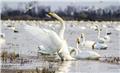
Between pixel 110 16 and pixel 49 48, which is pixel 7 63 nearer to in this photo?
pixel 49 48

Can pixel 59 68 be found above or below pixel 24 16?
above

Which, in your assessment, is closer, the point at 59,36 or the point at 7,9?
the point at 59,36

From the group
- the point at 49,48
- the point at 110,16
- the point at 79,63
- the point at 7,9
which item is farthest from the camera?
the point at 110,16

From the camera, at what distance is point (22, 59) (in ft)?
45.4

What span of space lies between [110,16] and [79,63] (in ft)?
180

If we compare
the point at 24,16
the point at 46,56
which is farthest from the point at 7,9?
the point at 46,56

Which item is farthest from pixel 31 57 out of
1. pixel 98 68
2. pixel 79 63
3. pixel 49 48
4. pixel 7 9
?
pixel 7 9

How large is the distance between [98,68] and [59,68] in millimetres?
893

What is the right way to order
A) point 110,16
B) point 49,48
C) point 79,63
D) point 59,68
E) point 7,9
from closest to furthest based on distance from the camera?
point 59,68 → point 79,63 → point 49,48 → point 7,9 → point 110,16

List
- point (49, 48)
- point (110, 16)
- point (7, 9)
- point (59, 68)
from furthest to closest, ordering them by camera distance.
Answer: point (110, 16)
point (7, 9)
point (49, 48)
point (59, 68)

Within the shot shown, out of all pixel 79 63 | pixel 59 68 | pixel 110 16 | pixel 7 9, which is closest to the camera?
pixel 59 68

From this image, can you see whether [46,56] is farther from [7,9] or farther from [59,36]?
[7,9]

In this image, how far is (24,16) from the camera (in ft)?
229

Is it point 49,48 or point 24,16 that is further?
point 24,16
